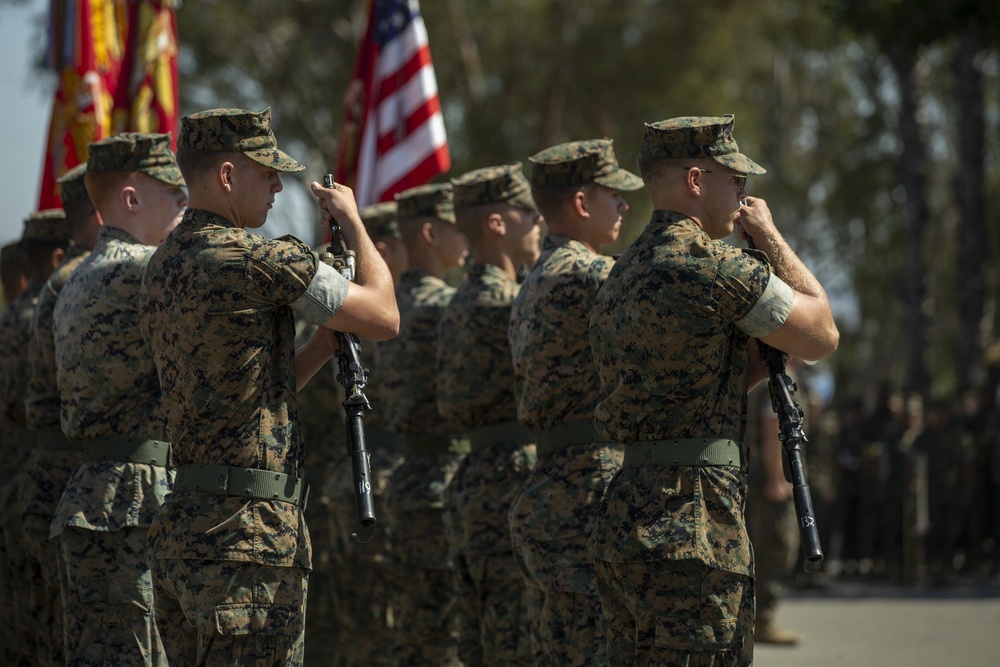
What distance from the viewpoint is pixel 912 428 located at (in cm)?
1786

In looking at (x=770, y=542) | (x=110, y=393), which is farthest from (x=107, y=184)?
(x=770, y=542)

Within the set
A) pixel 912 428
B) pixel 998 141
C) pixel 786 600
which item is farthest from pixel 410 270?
pixel 998 141

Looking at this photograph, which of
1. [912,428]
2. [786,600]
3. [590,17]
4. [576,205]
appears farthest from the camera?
[590,17]

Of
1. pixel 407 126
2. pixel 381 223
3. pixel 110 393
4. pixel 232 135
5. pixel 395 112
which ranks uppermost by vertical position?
pixel 395 112

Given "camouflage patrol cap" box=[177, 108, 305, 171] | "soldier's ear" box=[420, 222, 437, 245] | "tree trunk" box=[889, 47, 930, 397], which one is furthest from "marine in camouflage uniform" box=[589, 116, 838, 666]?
"tree trunk" box=[889, 47, 930, 397]

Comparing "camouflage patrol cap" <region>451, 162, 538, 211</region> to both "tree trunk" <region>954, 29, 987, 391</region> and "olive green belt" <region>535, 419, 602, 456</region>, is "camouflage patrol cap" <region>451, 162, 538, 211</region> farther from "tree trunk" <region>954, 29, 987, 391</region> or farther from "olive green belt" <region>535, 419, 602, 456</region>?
"tree trunk" <region>954, 29, 987, 391</region>

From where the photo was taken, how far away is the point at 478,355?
21.1ft

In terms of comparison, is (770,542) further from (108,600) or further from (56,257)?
(108,600)

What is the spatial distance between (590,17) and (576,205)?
20.3 m

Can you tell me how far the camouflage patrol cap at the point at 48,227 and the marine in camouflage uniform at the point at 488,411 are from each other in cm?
249

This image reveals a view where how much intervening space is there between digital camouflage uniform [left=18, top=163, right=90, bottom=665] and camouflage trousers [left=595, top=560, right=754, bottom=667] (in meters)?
2.97

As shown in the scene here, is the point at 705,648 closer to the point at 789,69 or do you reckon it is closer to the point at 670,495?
the point at 670,495

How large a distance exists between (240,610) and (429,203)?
11.8ft

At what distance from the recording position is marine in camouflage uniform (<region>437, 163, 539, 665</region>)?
6.12 metres
